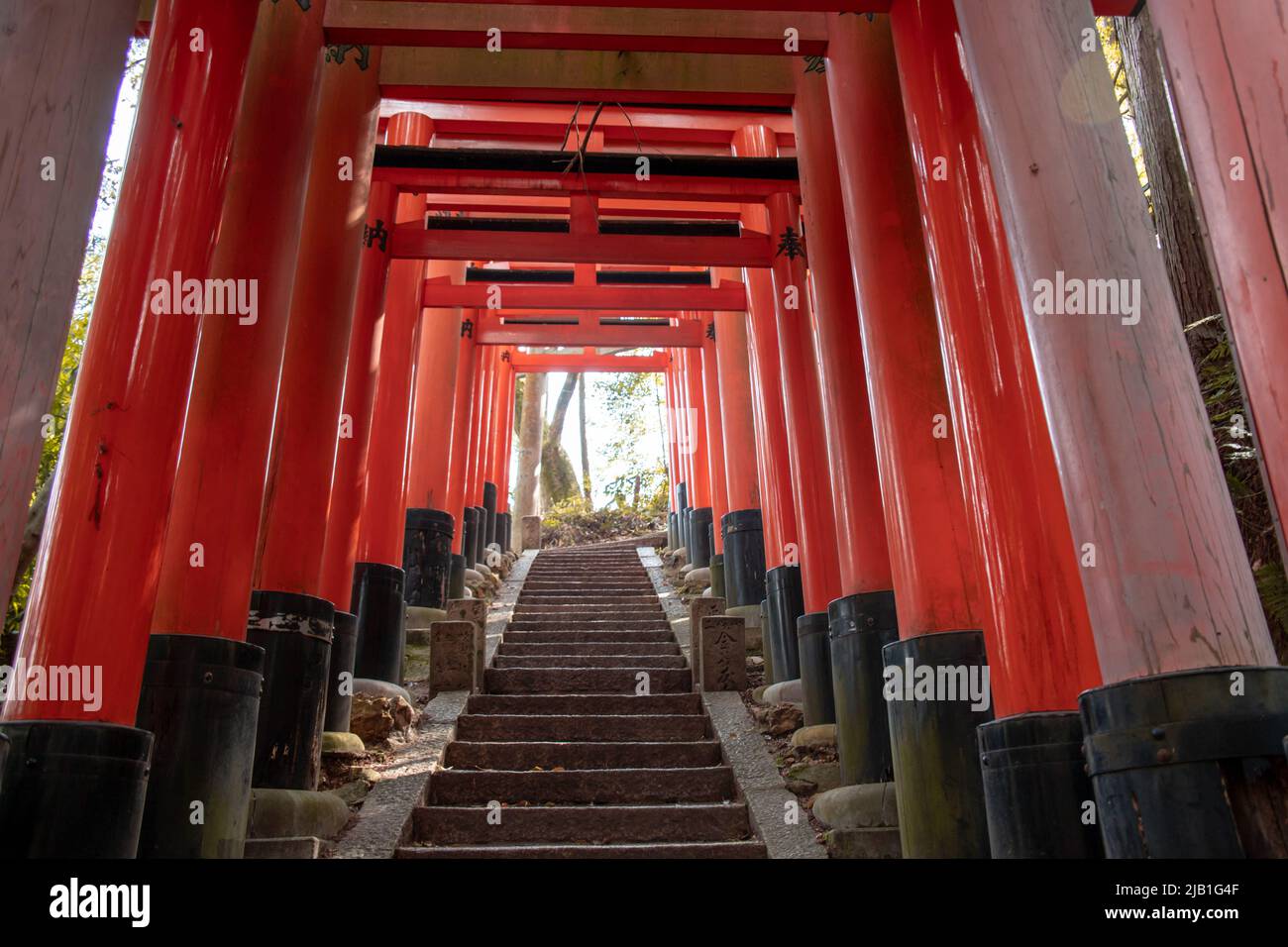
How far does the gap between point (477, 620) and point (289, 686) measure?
9.44 ft

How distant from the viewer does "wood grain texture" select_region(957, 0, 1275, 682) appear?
2.41 m

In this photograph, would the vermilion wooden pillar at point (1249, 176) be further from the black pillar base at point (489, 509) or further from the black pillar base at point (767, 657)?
the black pillar base at point (489, 509)

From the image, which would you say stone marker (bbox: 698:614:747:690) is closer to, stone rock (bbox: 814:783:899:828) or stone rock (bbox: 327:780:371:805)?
stone rock (bbox: 814:783:899:828)

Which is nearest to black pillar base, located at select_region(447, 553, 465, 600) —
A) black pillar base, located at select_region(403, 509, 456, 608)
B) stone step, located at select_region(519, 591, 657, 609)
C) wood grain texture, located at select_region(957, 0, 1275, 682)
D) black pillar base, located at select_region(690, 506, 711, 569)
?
stone step, located at select_region(519, 591, 657, 609)

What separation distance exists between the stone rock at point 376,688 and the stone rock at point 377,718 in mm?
274

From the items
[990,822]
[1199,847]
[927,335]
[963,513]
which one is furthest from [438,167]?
[1199,847]

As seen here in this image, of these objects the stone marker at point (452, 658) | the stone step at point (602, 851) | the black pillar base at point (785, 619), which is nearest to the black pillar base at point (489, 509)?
the stone marker at point (452, 658)

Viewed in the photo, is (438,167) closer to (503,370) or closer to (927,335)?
(927,335)

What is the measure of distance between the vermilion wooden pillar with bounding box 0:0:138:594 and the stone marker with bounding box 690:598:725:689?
5.64 meters

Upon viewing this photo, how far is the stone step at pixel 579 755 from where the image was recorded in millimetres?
6367

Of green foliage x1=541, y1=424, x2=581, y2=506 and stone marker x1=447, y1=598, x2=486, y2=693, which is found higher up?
green foliage x1=541, y1=424, x2=581, y2=506

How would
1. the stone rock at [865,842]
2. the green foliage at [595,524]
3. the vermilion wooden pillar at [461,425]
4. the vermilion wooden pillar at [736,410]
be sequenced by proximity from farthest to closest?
the green foliage at [595,524], the vermilion wooden pillar at [461,425], the vermilion wooden pillar at [736,410], the stone rock at [865,842]

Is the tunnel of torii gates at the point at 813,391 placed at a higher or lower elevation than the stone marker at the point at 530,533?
lower

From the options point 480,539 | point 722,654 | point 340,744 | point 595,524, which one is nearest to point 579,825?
point 340,744
